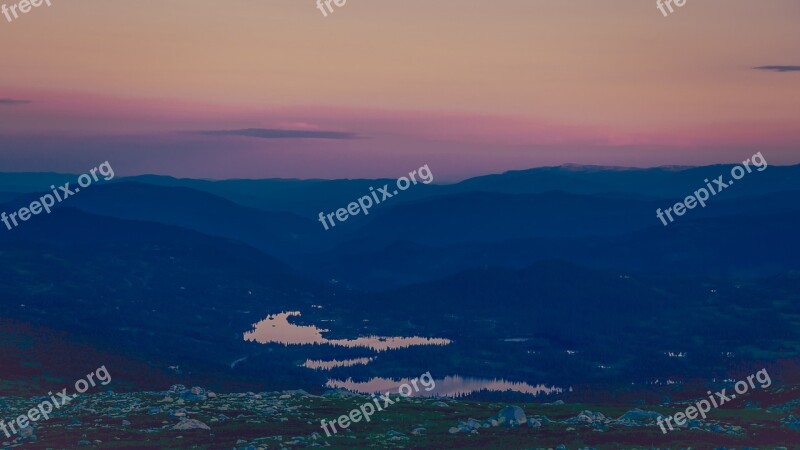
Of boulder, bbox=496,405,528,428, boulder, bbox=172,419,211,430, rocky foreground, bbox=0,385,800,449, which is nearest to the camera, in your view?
rocky foreground, bbox=0,385,800,449

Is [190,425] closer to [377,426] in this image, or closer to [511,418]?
[377,426]

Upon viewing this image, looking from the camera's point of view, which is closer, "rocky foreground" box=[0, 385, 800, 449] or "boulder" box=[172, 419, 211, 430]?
"rocky foreground" box=[0, 385, 800, 449]

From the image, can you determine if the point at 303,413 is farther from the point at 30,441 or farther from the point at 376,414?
the point at 30,441

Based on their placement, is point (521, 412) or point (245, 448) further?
point (521, 412)

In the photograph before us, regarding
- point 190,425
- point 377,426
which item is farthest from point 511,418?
point 190,425

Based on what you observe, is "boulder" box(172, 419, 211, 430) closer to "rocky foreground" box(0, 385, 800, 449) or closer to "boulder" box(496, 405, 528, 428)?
"rocky foreground" box(0, 385, 800, 449)

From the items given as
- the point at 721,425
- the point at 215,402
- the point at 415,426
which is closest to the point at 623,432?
the point at 721,425

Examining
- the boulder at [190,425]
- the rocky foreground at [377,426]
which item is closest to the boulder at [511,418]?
the rocky foreground at [377,426]

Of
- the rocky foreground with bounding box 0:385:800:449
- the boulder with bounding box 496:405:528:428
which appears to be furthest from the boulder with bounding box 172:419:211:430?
the boulder with bounding box 496:405:528:428
